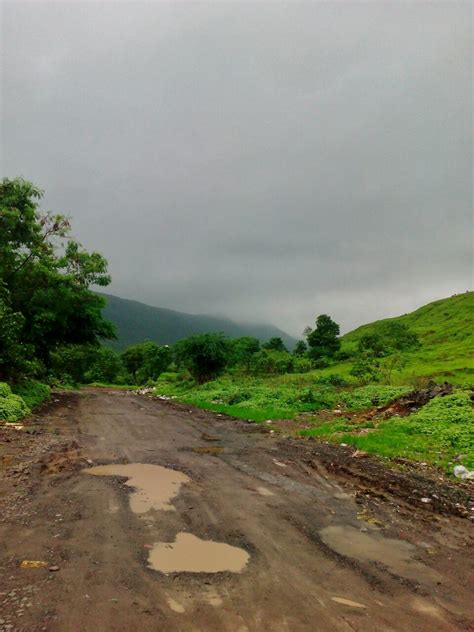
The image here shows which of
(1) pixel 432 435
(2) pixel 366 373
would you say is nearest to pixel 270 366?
(2) pixel 366 373

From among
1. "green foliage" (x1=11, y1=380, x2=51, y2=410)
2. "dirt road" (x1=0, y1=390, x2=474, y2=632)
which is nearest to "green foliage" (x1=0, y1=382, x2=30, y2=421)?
"green foliage" (x1=11, y1=380, x2=51, y2=410)

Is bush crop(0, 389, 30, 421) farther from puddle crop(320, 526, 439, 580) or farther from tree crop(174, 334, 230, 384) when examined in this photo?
tree crop(174, 334, 230, 384)

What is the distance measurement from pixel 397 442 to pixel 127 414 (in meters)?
12.3

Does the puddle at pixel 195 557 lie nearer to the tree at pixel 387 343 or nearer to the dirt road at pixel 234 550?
the dirt road at pixel 234 550

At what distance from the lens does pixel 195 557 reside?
4953 millimetres

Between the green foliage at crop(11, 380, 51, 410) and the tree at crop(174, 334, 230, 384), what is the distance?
13580 mm

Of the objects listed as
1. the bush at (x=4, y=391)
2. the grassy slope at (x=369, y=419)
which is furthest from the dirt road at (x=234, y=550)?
the bush at (x=4, y=391)

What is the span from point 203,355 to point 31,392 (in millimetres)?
16140

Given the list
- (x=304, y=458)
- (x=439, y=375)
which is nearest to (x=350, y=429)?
(x=304, y=458)

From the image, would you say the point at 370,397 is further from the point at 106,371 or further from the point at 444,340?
the point at 106,371

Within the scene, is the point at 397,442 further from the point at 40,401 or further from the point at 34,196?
the point at 34,196

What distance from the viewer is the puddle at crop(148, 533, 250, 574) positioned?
468cm

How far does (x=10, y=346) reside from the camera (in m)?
19.1

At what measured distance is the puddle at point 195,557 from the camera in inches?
184
